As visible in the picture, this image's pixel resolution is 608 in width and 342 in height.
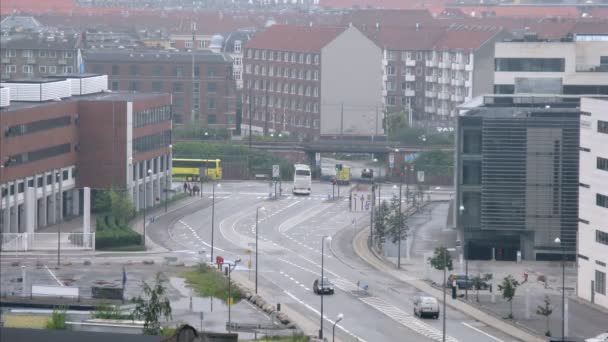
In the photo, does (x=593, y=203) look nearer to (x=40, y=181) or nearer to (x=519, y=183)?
(x=519, y=183)

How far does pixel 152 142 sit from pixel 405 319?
29.2 meters

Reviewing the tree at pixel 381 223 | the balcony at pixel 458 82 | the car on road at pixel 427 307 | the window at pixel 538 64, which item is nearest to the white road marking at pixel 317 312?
the car on road at pixel 427 307

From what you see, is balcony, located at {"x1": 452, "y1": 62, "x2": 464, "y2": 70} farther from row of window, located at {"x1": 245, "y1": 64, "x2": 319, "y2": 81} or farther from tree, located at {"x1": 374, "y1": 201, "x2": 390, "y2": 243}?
tree, located at {"x1": 374, "y1": 201, "x2": 390, "y2": 243}

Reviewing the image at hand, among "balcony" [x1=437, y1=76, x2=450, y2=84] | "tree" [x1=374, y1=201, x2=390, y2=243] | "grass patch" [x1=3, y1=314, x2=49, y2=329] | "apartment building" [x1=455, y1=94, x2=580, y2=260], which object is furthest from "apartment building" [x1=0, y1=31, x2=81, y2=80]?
"grass patch" [x1=3, y1=314, x2=49, y2=329]

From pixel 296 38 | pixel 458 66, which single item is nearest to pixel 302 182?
pixel 296 38

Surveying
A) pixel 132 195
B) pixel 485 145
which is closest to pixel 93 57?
pixel 132 195

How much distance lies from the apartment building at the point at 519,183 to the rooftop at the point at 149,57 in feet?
170

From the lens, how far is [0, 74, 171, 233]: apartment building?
69875mm

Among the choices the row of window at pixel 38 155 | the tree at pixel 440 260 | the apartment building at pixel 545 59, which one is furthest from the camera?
the apartment building at pixel 545 59

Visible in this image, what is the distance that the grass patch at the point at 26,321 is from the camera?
4741cm

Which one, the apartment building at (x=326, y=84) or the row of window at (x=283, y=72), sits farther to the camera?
the row of window at (x=283, y=72)

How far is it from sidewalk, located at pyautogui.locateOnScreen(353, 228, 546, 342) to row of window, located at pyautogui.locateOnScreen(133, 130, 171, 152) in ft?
36.8

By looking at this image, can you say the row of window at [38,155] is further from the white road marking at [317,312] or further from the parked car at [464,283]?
the parked car at [464,283]

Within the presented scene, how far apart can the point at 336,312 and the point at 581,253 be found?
9354mm
